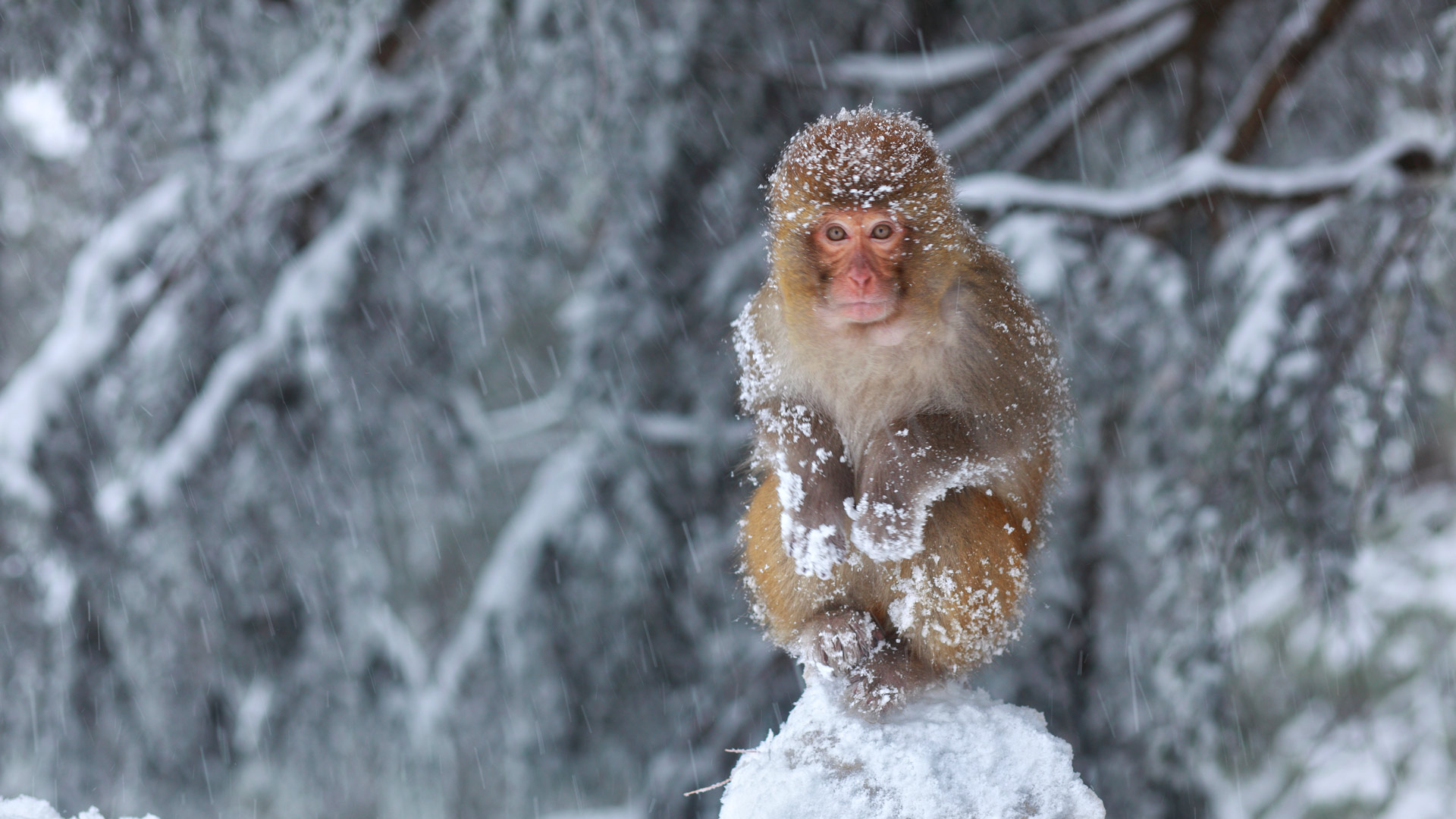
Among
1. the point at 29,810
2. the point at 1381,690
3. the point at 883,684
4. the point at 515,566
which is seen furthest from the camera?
the point at 1381,690

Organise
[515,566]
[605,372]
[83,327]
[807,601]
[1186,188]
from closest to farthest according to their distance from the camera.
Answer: [807,601] → [1186,188] → [83,327] → [605,372] → [515,566]

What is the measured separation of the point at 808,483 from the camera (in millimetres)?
1642

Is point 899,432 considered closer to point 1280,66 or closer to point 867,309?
point 867,309

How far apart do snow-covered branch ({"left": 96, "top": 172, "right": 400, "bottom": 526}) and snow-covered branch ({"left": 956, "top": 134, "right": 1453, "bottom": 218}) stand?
5.08 feet

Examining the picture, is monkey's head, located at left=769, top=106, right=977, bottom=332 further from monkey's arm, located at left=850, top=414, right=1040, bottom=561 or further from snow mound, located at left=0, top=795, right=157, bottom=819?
snow mound, located at left=0, top=795, right=157, bottom=819

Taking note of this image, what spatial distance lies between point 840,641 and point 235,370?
6.16 ft

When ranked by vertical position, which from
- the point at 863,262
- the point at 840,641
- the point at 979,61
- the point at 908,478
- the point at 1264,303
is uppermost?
the point at 979,61

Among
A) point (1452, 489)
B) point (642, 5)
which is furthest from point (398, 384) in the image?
point (1452, 489)

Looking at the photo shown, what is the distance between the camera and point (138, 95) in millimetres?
2605

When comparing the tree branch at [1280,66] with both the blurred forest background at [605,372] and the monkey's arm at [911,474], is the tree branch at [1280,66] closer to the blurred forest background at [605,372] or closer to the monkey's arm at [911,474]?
the blurred forest background at [605,372]

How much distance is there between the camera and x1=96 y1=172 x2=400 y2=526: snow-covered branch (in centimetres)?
283

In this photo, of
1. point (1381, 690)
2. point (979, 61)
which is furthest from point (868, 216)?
point (1381, 690)

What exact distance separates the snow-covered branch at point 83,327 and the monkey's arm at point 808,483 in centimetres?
188

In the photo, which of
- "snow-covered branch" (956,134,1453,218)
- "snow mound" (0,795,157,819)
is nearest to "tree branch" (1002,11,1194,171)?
"snow-covered branch" (956,134,1453,218)
